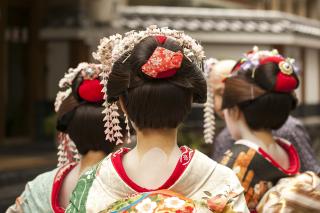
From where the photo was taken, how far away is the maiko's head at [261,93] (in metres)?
3.25

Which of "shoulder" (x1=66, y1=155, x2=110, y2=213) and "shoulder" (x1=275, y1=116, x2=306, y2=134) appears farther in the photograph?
"shoulder" (x1=275, y1=116, x2=306, y2=134)

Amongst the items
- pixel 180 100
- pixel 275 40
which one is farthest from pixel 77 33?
pixel 180 100

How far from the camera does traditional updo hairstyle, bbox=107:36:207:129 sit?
215 centimetres

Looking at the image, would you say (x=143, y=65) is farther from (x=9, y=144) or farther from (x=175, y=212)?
(x=9, y=144)

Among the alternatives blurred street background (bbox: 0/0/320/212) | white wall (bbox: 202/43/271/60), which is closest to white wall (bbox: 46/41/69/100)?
blurred street background (bbox: 0/0/320/212)

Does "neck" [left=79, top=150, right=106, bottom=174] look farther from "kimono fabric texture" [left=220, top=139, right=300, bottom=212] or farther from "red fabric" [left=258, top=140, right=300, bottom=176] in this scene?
"red fabric" [left=258, top=140, right=300, bottom=176]

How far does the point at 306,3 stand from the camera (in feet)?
102

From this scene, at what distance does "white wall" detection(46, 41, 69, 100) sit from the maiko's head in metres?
14.3

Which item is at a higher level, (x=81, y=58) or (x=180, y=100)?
(x=180, y=100)

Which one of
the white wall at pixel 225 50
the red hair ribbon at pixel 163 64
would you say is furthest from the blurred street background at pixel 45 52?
the red hair ribbon at pixel 163 64

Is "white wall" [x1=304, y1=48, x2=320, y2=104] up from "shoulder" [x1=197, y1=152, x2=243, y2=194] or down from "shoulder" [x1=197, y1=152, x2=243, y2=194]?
down

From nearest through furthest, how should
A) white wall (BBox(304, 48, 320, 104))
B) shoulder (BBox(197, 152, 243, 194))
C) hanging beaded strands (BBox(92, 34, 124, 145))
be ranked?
shoulder (BBox(197, 152, 243, 194)), hanging beaded strands (BBox(92, 34, 124, 145)), white wall (BBox(304, 48, 320, 104))

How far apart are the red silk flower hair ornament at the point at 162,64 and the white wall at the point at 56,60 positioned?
1538 centimetres

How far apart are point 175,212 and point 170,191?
11 cm
